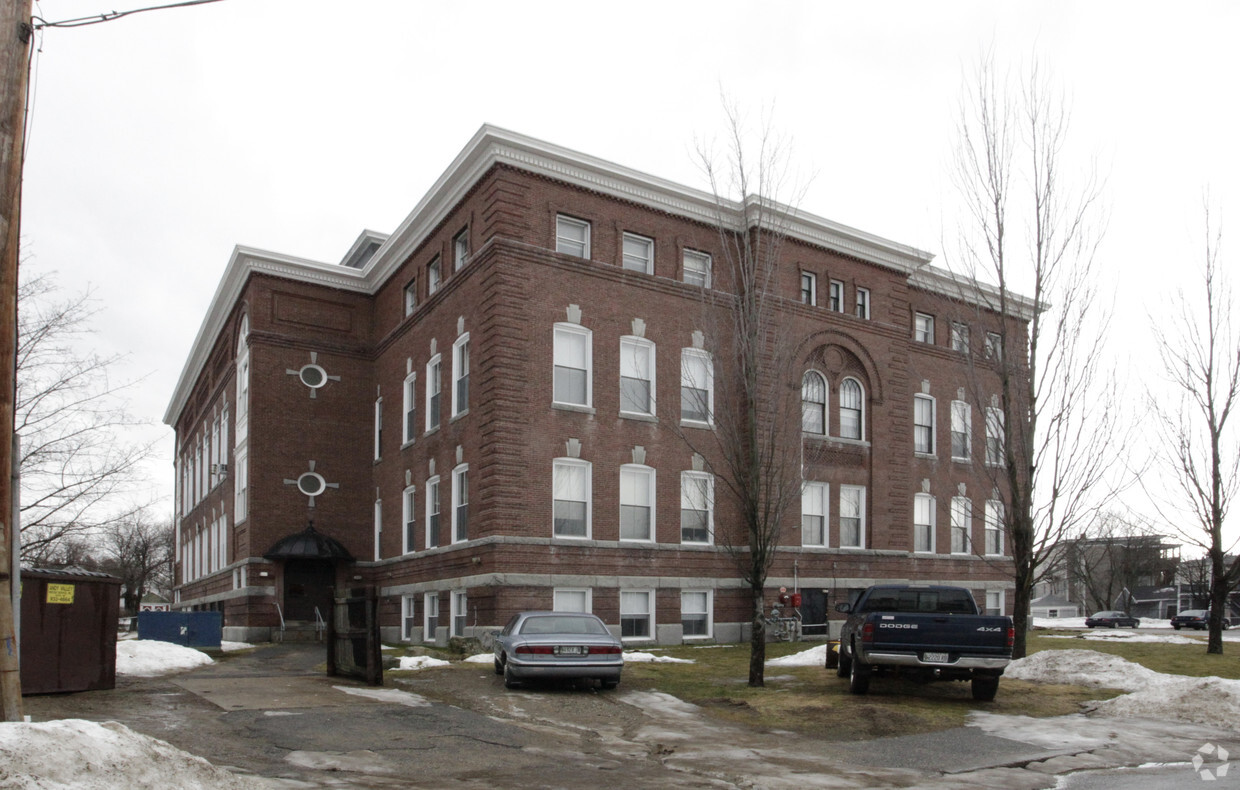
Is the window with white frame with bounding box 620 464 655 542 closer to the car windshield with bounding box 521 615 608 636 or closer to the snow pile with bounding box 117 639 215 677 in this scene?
the car windshield with bounding box 521 615 608 636

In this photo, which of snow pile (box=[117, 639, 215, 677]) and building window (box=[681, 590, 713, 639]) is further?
building window (box=[681, 590, 713, 639])

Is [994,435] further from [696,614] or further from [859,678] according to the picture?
[696,614]

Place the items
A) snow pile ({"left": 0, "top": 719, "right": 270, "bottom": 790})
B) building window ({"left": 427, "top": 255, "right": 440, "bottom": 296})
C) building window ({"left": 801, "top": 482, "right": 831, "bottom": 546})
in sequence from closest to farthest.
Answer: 1. snow pile ({"left": 0, "top": 719, "right": 270, "bottom": 790})
2. building window ({"left": 427, "top": 255, "right": 440, "bottom": 296})
3. building window ({"left": 801, "top": 482, "right": 831, "bottom": 546})

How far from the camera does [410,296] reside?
118 feet

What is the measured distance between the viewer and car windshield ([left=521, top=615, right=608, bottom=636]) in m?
19.0

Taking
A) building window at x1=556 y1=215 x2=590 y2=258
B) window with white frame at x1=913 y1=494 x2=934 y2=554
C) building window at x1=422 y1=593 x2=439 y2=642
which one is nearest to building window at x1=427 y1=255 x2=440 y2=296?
building window at x1=556 y1=215 x2=590 y2=258

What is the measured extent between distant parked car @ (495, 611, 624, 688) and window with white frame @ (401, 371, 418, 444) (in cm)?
1631

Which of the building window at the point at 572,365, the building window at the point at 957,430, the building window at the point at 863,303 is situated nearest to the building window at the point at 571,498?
the building window at the point at 572,365

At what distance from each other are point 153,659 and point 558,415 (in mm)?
11377

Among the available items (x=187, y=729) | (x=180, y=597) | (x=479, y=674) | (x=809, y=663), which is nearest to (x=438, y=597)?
(x=479, y=674)

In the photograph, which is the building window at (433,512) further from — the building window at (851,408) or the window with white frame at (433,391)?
the building window at (851,408)

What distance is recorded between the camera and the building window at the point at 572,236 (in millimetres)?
29781

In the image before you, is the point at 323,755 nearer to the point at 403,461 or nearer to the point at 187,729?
the point at 187,729

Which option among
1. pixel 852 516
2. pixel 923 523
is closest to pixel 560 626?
pixel 852 516
